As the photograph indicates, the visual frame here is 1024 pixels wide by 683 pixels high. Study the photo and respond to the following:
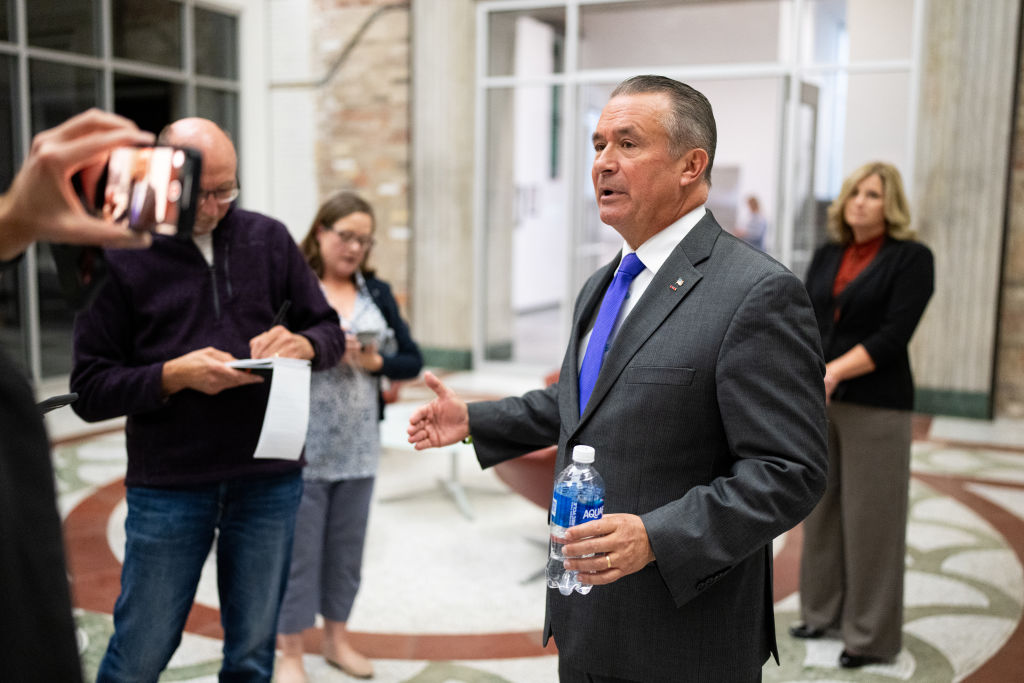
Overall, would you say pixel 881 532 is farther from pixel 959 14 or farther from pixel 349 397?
pixel 959 14

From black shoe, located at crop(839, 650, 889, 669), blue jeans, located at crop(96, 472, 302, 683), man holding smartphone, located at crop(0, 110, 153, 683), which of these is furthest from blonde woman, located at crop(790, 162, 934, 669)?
man holding smartphone, located at crop(0, 110, 153, 683)

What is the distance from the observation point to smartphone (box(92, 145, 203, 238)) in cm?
112

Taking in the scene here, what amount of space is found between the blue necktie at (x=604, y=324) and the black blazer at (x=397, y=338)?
1792mm

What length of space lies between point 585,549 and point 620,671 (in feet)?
1.25

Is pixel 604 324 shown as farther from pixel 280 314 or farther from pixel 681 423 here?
pixel 280 314

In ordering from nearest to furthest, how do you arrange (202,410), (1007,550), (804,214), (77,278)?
(77,278) → (202,410) → (1007,550) → (804,214)

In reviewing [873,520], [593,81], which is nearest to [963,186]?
[593,81]

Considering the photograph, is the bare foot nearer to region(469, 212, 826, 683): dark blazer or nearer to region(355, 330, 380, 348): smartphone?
region(355, 330, 380, 348): smartphone

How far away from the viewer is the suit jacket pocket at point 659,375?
1.59 meters

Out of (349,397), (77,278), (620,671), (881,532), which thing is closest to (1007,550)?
(881,532)

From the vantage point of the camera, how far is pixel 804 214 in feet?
27.8

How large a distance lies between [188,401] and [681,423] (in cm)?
131

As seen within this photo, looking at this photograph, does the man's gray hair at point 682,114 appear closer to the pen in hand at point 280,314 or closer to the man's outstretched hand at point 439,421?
the man's outstretched hand at point 439,421

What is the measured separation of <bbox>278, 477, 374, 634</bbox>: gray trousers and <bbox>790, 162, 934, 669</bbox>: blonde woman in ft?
5.82
